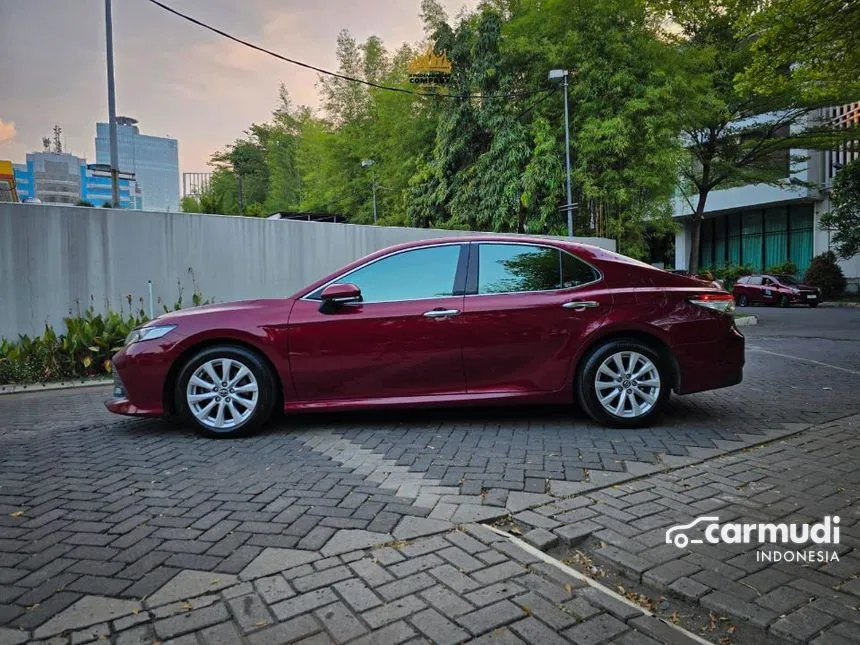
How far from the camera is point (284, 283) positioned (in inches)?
498

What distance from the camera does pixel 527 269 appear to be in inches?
209

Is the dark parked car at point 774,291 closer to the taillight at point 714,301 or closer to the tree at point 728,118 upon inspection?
the tree at point 728,118

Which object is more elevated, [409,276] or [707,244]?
[707,244]

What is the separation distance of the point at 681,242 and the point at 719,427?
43.2m

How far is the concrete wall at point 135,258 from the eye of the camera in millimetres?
9625

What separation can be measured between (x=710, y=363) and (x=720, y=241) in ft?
137

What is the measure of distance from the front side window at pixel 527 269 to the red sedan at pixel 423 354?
2.8 inches

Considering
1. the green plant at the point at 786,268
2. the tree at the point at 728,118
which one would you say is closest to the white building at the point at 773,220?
the tree at the point at 728,118

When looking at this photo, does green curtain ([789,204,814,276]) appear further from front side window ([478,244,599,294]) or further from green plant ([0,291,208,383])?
green plant ([0,291,208,383])

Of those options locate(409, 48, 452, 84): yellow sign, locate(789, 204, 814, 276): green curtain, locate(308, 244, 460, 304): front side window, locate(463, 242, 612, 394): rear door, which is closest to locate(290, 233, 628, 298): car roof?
locate(308, 244, 460, 304): front side window

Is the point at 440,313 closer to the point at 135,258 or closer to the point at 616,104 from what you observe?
the point at 135,258

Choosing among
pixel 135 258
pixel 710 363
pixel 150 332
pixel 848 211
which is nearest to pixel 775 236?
pixel 848 211

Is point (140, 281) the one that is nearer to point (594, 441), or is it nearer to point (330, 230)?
point (330, 230)

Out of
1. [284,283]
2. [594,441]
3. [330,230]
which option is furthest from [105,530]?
[330,230]
